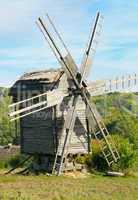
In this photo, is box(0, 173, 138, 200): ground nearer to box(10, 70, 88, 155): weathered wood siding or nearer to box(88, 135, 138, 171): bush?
box(88, 135, 138, 171): bush

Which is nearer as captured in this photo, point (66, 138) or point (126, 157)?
point (66, 138)

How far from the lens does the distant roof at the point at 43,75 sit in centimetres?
2694

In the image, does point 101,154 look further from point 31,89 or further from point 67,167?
point 31,89

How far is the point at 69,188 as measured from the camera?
69.9 feet

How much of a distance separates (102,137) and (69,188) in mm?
7802

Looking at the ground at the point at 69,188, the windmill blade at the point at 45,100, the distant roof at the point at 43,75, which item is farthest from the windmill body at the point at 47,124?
the ground at the point at 69,188

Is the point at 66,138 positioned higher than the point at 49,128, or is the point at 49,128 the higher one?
the point at 49,128

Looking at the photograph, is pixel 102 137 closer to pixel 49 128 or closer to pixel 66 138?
pixel 66 138

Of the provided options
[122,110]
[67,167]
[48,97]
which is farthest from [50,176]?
[122,110]

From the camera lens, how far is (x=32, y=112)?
1024 inches

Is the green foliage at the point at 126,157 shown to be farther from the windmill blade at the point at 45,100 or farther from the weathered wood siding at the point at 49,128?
the windmill blade at the point at 45,100

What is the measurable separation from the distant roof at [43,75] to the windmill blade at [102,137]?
1.82 meters

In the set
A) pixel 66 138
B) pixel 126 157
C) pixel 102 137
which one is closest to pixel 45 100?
pixel 66 138

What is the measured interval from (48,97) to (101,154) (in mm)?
5386
